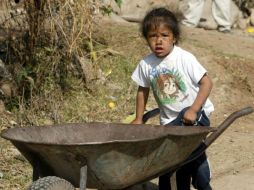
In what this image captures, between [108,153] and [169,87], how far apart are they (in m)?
1.13

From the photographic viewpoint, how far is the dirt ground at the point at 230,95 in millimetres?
6055

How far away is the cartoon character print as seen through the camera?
462cm

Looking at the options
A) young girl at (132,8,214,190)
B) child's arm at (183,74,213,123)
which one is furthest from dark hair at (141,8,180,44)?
Answer: child's arm at (183,74,213,123)

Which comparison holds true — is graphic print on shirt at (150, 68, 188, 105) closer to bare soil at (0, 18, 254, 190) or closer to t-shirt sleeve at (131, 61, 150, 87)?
t-shirt sleeve at (131, 61, 150, 87)

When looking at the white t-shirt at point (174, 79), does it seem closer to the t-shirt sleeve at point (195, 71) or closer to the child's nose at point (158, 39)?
the t-shirt sleeve at point (195, 71)

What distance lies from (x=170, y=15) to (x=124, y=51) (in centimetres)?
431

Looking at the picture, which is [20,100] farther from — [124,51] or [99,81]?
[124,51]

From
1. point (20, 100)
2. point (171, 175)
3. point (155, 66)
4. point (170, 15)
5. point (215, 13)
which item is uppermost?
point (170, 15)

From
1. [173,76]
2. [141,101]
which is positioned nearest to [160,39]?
[173,76]

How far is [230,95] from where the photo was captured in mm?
8625

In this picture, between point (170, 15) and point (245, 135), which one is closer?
point (170, 15)

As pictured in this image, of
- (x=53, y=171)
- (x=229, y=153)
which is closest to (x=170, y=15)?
(x=53, y=171)

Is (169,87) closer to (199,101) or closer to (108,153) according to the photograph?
(199,101)

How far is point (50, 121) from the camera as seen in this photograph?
6691 mm
